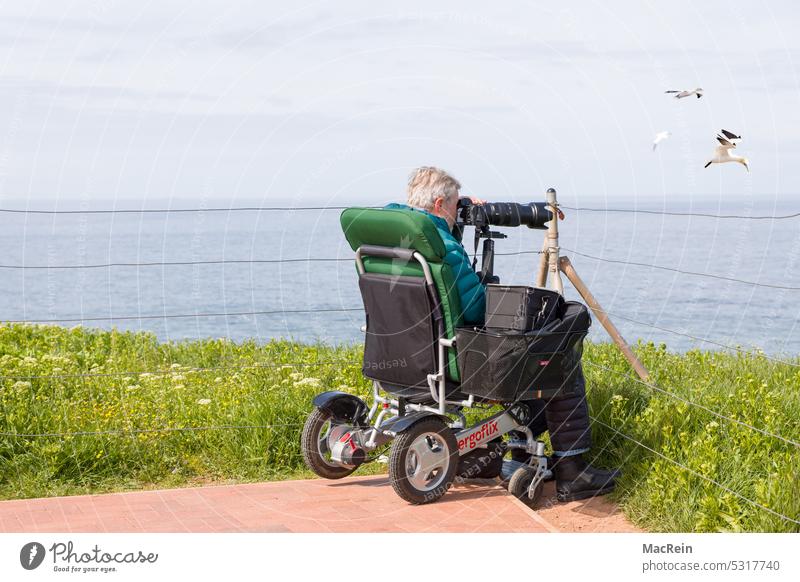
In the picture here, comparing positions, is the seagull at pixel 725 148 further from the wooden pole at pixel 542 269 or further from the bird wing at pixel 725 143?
the wooden pole at pixel 542 269

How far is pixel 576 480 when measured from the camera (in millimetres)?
4742

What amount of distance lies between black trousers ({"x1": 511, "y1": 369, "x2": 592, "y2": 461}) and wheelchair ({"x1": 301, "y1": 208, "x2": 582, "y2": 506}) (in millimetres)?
100

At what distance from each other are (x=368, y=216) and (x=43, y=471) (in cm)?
205

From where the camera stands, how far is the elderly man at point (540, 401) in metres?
4.47

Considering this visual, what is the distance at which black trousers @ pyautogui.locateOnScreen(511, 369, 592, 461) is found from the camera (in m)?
4.62

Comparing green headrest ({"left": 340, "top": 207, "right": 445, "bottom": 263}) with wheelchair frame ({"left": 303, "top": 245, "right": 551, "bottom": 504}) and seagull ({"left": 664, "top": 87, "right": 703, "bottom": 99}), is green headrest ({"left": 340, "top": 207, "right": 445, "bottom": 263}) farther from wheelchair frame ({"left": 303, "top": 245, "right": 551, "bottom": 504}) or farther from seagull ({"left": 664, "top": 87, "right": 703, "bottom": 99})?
seagull ({"left": 664, "top": 87, "right": 703, "bottom": 99})

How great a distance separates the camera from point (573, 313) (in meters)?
4.53

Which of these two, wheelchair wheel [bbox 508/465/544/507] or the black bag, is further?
wheelchair wheel [bbox 508/465/544/507]

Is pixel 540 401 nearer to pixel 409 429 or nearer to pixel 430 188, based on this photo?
pixel 409 429

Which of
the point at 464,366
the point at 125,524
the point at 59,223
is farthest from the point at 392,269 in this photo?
the point at 59,223

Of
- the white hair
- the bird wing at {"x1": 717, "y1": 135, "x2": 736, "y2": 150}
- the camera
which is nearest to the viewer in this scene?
the white hair

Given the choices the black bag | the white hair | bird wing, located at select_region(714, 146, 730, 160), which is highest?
bird wing, located at select_region(714, 146, 730, 160)

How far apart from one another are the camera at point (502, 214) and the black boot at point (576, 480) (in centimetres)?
118
